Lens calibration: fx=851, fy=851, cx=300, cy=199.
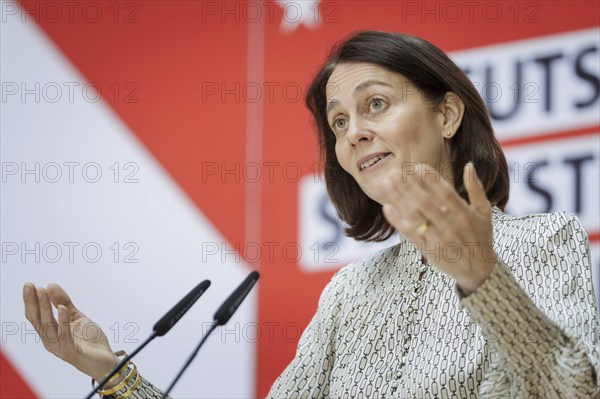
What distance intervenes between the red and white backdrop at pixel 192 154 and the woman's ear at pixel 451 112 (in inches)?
16.7

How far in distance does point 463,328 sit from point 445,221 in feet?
1.56

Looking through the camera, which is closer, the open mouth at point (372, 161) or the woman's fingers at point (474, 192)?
the woman's fingers at point (474, 192)

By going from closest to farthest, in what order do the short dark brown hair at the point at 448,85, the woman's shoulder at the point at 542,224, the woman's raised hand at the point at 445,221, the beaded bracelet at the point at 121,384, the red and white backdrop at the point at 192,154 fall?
the woman's raised hand at the point at 445,221 < the woman's shoulder at the point at 542,224 < the beaded bracelet at the point at 121,384 < the short dark brown hair at the point at 448,85 < the red and white backdrop at the point at 192,154

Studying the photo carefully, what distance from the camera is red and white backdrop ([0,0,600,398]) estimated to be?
245 cm

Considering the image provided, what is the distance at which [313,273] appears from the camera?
8.18 feet

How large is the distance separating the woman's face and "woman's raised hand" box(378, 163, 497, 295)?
1.88 ft

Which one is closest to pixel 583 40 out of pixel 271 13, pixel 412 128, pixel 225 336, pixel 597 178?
pixel 597 178

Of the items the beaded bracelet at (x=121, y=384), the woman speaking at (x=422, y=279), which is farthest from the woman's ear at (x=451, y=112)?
the beaded bracelet at (x=121, y=384)

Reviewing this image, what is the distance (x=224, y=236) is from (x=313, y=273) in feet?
0.97

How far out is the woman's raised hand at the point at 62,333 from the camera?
186 centimetres

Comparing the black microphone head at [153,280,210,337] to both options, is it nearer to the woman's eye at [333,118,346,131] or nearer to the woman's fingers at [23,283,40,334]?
the woman's fingers at [23,283,40,334]

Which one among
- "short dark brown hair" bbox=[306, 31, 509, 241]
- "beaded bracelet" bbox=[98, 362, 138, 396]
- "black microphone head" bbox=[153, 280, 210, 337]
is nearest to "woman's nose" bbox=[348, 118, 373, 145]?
"short dark brown hair" bbox=[306, 31, 509, 241]

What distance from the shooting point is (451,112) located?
1997mm

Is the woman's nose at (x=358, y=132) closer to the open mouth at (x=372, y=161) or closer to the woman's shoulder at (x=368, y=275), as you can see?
the open mouth at (x=372, y=161)
